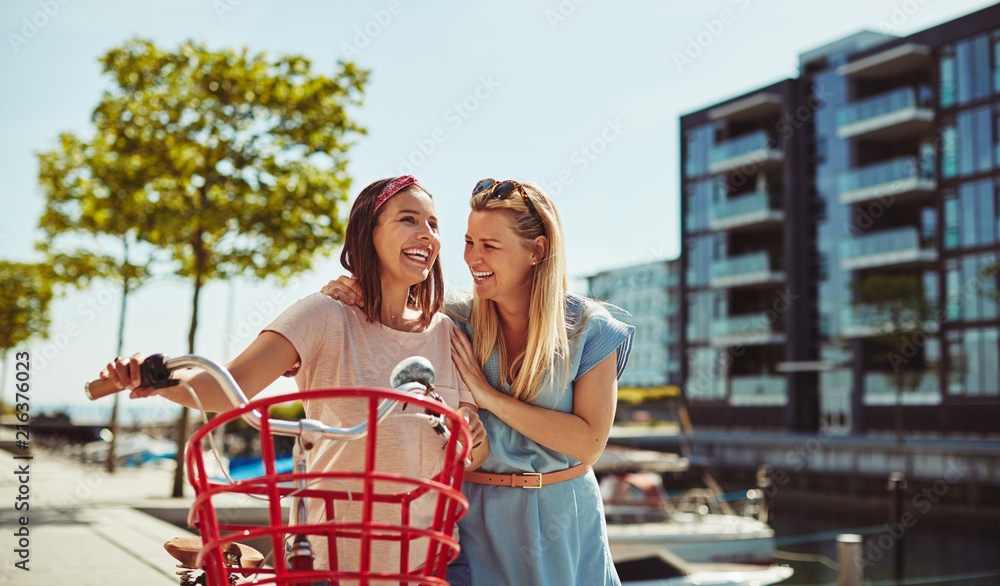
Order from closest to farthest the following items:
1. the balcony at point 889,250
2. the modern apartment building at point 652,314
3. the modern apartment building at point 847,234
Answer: the modern apartment building at point 847,234, the balcony at point 889,250, the modern apartment building at point 652,314

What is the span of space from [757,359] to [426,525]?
46.7 m

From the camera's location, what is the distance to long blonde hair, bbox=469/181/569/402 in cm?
239

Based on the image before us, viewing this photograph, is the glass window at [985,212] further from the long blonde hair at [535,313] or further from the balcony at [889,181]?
the long blonde hair at [535,313]

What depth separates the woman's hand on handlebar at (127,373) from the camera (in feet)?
4.78

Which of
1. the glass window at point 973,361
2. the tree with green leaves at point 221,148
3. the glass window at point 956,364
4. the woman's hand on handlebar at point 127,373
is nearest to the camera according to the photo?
the woman's hand on handlebar at point 127,373

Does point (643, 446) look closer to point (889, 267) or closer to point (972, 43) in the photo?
point (889, 267)

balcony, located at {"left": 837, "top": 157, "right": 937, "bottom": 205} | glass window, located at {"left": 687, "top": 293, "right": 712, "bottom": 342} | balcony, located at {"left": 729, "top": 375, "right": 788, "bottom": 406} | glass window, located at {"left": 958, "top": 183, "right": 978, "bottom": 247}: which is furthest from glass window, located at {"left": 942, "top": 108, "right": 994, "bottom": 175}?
glass window, located at {"left": 687, "top": 293, "right": 712, "bottom": 342}

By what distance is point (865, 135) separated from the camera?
40844mm

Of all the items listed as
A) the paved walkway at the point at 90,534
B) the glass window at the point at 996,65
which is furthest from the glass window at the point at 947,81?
the paved walkway at the point at 90,534

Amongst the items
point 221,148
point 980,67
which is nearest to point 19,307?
point 221,148

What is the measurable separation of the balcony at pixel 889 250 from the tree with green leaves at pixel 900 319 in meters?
0.93

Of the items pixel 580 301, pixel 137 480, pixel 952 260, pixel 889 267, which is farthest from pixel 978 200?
pixel 580 301

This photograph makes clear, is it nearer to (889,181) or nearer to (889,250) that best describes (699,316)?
(889,250)

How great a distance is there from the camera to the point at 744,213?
46281 mm
